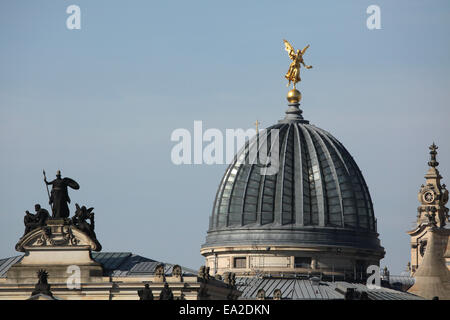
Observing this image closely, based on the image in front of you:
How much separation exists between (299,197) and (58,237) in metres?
42.3

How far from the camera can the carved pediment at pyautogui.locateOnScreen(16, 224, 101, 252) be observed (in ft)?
414

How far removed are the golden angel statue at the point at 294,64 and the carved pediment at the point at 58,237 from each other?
168 feet

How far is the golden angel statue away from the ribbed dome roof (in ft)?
27.7

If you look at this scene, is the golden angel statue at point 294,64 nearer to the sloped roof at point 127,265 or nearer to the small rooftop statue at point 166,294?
the sloped roof at point 127,265

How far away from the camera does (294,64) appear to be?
174m

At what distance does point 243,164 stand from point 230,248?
8016 millimetres

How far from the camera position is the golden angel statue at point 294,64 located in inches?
6816

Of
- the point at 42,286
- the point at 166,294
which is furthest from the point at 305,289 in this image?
the point at 166,294
